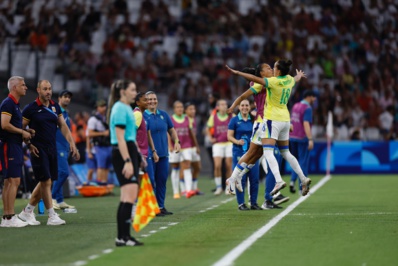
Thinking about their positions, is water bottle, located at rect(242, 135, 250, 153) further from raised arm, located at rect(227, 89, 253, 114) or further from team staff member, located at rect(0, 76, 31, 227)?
team staff member, located at rect(0, 76, 31, 227)

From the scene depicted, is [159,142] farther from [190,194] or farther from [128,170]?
[128,170]

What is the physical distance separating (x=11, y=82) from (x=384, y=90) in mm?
Result: 24470

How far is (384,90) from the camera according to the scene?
38.7 meters

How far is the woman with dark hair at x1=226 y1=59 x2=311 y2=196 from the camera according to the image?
17.1 m

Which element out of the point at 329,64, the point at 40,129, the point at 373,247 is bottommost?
the point at 373,247

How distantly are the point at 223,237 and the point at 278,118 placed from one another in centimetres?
401

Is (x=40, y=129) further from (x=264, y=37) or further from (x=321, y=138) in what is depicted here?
(x=264, y=37)

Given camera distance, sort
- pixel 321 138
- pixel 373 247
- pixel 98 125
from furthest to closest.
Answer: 1. pixel 321 138
2. pixel 98 125
3. pixel 373 247

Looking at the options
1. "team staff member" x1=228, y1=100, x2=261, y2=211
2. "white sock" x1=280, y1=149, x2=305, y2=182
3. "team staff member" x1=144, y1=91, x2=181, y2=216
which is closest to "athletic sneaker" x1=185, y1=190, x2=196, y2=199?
"team staff member" x1=228, y1=100, x2=261, y2=211

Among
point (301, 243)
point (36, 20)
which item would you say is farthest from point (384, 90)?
point (301, 243)

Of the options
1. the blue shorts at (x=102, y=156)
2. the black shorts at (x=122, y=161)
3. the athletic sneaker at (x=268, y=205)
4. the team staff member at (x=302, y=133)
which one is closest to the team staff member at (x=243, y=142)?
the athletic sneaker at (x=268, y=205)

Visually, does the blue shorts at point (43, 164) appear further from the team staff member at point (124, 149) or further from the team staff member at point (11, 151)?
the team staff member at point (124, 149)

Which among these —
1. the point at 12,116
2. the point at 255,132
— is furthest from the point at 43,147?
the point at 255,132

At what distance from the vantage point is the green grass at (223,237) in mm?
11758
